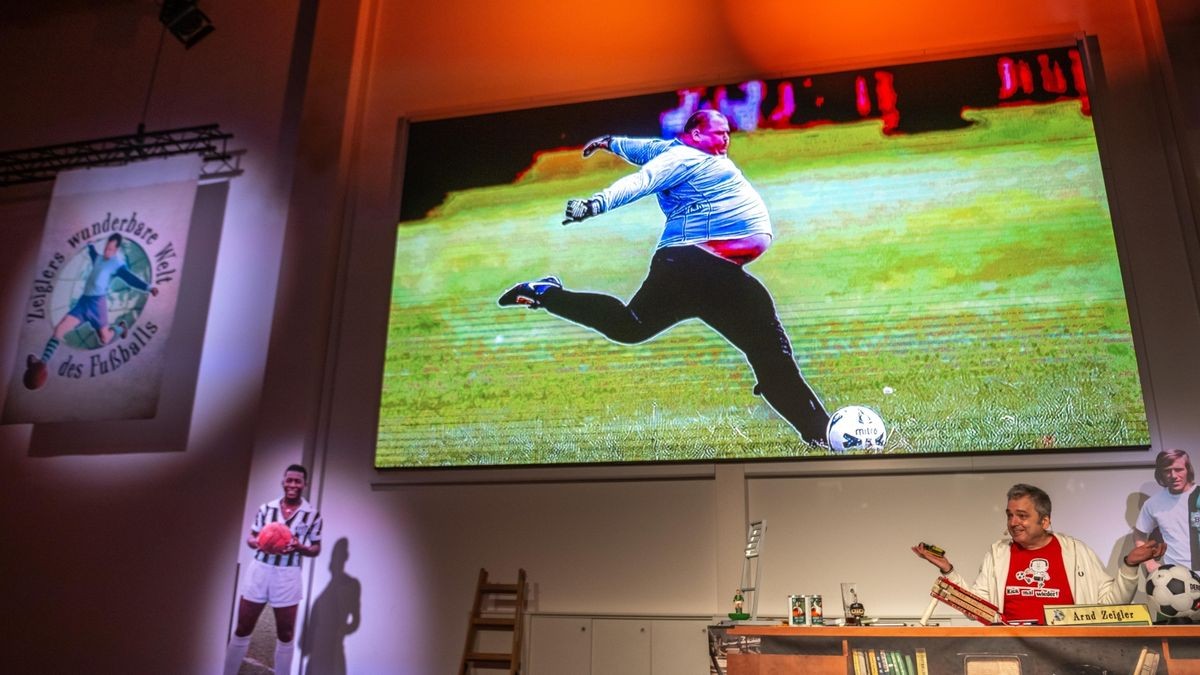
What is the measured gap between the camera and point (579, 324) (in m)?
5.75

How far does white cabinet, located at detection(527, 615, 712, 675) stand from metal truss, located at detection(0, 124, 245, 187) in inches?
161

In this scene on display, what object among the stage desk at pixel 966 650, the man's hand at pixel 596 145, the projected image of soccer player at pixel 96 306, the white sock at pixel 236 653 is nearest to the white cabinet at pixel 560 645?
the white sock at pixel 236 653

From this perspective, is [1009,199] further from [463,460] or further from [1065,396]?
[463,460]

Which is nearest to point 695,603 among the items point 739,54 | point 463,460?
point 463,460

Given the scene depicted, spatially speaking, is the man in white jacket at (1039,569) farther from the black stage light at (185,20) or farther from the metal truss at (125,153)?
the black stage light at (185,20)

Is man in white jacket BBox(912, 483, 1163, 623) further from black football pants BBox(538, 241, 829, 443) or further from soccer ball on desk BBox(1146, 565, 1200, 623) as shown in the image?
black football pants BBox(538, 241, 829, 443)

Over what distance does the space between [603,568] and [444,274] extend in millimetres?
2182

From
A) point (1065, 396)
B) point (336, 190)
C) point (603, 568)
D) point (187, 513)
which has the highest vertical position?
point (336, 190)

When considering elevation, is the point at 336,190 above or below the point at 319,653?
above

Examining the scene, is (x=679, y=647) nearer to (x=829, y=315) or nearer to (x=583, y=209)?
(x=829, y=315)

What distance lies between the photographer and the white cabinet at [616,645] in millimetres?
4965

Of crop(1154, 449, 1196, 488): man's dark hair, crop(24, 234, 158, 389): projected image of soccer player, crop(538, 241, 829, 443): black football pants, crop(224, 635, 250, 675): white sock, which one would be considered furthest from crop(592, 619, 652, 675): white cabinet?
crop(24, 234, 158, 389): projected image of soccer player

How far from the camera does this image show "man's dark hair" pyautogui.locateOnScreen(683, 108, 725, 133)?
597 centimetres

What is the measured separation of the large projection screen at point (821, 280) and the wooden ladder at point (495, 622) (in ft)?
2.43
